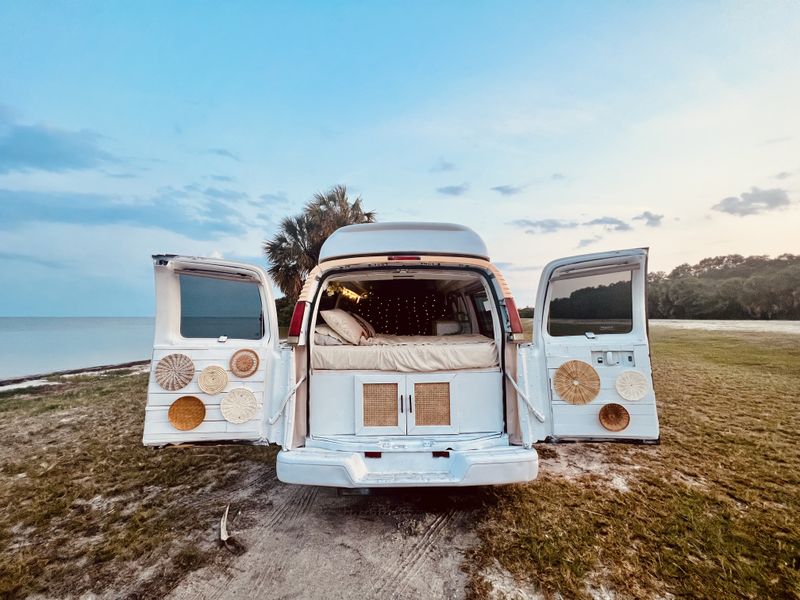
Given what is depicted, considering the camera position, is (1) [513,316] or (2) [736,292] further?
(2) [736,292]

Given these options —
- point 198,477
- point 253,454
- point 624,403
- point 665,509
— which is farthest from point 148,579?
point 665,509

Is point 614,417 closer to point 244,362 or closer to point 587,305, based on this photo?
point 587,305

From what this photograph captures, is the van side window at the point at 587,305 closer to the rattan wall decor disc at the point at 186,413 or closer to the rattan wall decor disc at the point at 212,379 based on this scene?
the rattan wall decor disc at the point at 212,379

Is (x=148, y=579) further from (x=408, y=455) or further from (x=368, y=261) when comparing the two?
(x=368, y=261)

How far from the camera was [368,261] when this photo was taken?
3.01 meters

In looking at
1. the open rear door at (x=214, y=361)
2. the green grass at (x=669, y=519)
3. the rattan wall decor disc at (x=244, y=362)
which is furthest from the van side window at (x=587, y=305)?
the rattan wall decor disc at (x=244, y=362)

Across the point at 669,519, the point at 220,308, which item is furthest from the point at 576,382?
the point at 220,308

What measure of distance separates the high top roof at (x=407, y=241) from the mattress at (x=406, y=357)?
→ 0.78 meters

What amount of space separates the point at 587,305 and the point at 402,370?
1.57 m

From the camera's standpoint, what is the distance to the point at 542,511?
2.88 m

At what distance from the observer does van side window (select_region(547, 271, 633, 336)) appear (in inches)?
113

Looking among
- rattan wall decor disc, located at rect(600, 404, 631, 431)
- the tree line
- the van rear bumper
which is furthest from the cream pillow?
the tree line

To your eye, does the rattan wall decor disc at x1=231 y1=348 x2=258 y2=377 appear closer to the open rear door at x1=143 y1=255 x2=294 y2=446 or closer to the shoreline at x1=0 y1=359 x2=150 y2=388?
the open rear door at x1=143 y1=255 x2=294 y2=446

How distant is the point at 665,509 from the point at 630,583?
3.63 ft
